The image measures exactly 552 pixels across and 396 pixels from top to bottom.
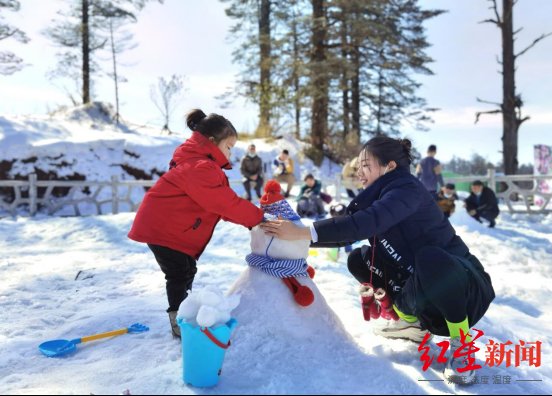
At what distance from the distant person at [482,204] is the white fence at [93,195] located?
257cm

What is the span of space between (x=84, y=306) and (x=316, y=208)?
5810 millimetres

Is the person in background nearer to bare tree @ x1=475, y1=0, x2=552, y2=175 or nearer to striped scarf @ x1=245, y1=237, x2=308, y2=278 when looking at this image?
striped scarf @ x1=245, y1=237, x2=308, y2=278

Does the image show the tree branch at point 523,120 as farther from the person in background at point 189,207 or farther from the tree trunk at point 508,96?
the person in background at point 189,207

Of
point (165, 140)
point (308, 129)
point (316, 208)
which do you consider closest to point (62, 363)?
point (316, 208)

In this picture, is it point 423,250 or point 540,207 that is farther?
point 540,207

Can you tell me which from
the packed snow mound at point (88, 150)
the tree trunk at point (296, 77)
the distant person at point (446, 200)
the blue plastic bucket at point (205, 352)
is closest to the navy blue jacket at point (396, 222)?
the blue plastic bucket at point (205, 352)

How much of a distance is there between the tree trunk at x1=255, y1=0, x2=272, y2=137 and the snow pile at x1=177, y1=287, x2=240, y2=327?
17.5 m

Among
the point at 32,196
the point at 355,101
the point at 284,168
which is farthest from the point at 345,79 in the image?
the point at 32,196

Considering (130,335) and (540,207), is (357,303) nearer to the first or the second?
(130,335)

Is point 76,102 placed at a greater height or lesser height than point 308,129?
greater

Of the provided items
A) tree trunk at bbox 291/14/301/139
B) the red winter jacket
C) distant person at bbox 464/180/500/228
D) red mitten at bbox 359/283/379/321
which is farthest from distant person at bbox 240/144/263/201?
red mitten at bbox 359/283/379/321

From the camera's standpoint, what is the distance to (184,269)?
9.37 ft

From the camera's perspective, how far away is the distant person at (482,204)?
9.40m

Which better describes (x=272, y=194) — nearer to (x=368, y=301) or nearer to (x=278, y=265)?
(x=278, y=265)
